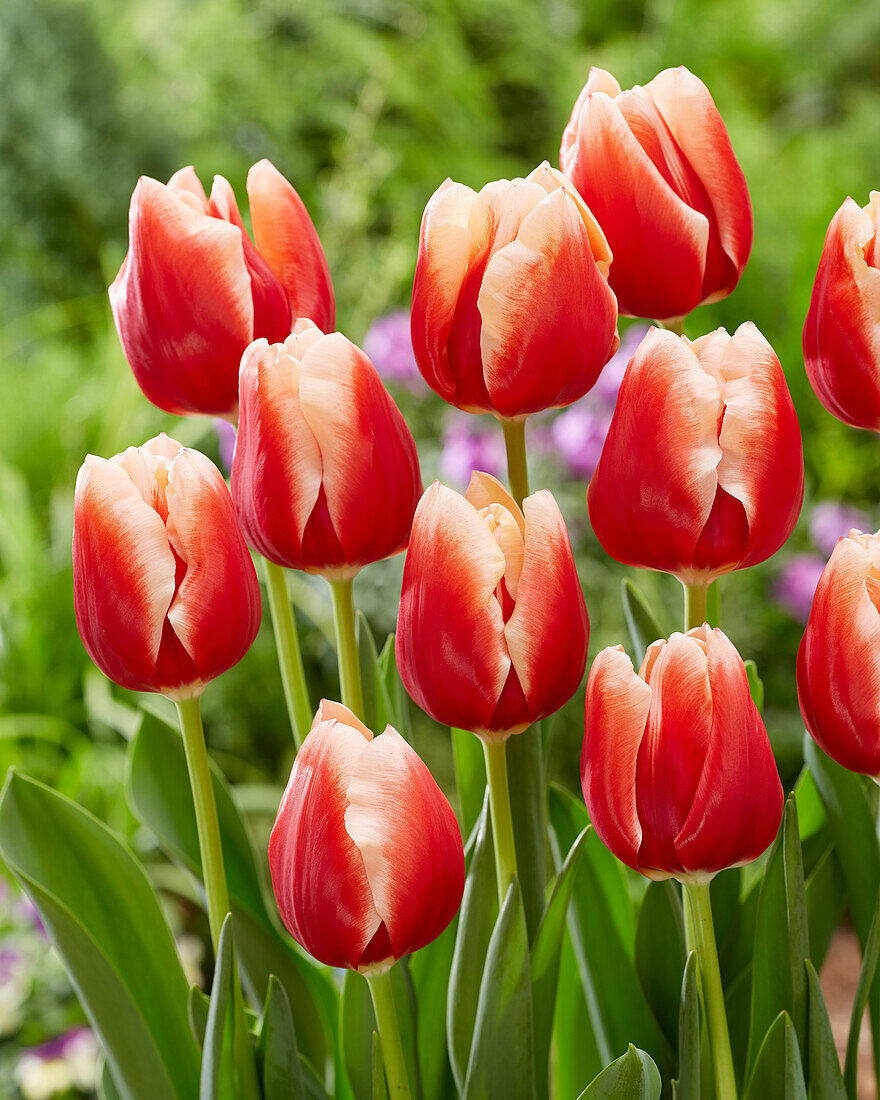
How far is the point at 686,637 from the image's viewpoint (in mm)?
265

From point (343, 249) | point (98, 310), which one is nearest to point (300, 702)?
point (343, 249)

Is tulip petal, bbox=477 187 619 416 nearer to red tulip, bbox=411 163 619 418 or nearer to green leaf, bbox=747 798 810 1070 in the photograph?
red tulip, bbox=411 163 619 418

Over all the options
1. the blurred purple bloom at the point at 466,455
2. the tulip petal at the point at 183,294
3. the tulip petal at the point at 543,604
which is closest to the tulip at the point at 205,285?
the tulip petal at the point at 183,294

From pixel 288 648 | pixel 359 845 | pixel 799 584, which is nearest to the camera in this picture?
pixel 359 845

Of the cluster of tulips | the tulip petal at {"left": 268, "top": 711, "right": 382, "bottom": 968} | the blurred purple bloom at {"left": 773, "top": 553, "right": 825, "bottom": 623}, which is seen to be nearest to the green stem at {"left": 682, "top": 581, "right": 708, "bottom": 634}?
the cluster of tulips

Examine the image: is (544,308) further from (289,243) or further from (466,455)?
(466,455)

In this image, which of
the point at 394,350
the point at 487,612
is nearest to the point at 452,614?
the point at 487,612

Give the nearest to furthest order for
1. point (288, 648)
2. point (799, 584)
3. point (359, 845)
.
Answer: point (359, 845) → point (288, 648) → point (799, 584)

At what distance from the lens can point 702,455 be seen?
276 mm

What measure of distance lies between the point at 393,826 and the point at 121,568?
0.09 metres

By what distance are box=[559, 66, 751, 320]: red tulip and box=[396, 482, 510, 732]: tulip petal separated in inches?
4.1

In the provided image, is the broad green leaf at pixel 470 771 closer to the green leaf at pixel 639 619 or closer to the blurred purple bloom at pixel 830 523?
the green leaf at pixel 639 619

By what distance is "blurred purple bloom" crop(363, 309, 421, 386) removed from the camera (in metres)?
1.27

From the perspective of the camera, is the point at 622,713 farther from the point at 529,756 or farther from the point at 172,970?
the point at 172,970
